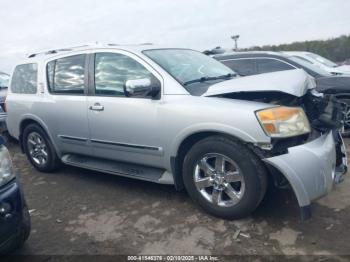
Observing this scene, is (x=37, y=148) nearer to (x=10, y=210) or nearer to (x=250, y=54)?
(x=10, y=210)

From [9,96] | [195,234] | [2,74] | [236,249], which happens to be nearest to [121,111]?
[195,234]

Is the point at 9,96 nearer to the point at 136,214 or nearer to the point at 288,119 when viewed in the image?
the point at 136,214

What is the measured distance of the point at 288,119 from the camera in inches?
124

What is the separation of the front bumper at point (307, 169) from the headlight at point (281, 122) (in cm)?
14

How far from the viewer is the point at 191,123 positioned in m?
3.48

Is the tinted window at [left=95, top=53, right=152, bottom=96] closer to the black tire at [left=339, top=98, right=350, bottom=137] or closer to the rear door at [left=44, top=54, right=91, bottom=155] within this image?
the rear door at [left=44, top=54, right=91, bottom=155]

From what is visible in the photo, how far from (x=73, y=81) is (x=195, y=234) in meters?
2.52

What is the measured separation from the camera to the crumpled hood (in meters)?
3.24

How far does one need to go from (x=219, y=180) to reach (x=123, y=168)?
1283mm

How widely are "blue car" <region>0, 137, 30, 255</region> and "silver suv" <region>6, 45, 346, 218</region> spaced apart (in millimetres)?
1365

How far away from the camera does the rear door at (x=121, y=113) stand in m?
3.85

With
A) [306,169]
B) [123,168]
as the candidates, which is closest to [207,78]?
[123,168]

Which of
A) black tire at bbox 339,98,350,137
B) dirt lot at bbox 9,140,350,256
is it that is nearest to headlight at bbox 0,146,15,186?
dirt lot at bbox 9,140,350,256

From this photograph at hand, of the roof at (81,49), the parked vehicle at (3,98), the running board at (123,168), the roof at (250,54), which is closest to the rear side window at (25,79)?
the roof at (81,49)
